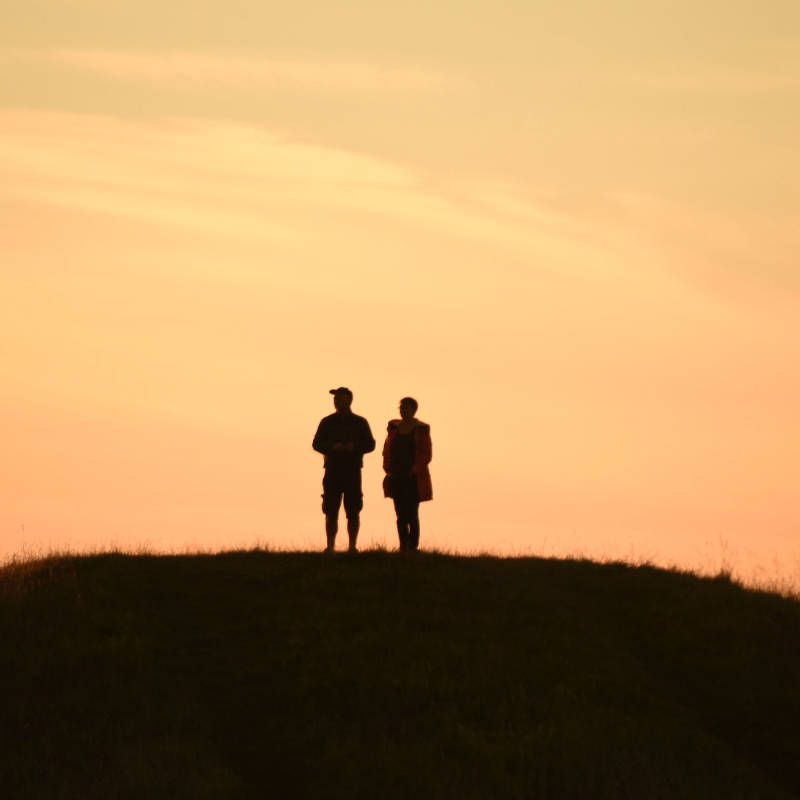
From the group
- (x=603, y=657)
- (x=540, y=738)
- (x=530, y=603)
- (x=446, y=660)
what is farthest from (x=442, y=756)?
(x=530, y=603)

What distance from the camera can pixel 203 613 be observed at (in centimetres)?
1456

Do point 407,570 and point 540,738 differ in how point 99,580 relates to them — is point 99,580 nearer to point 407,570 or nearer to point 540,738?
point 407,570

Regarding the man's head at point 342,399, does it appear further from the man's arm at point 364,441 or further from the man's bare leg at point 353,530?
the man's bare leg at point 353,530

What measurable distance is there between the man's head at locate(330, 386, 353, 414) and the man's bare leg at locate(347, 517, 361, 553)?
2.04 metres

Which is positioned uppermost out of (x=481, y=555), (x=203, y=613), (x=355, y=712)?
(x=481, y=555)

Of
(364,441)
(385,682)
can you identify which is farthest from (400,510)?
(385,682)

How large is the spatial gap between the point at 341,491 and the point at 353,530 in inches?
36.6

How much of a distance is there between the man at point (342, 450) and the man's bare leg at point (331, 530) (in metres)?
0.26

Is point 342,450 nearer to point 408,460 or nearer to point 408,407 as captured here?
point 408,460

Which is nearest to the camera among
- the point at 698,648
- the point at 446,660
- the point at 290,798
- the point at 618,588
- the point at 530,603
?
the point at 290,798

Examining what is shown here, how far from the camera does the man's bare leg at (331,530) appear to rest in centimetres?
1688

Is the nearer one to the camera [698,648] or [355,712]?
[355,712]

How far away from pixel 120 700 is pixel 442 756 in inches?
163

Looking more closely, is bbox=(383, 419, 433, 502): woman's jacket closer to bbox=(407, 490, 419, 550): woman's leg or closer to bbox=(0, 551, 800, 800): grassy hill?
bbox=(407, 490, 419, 550): woman's leg
